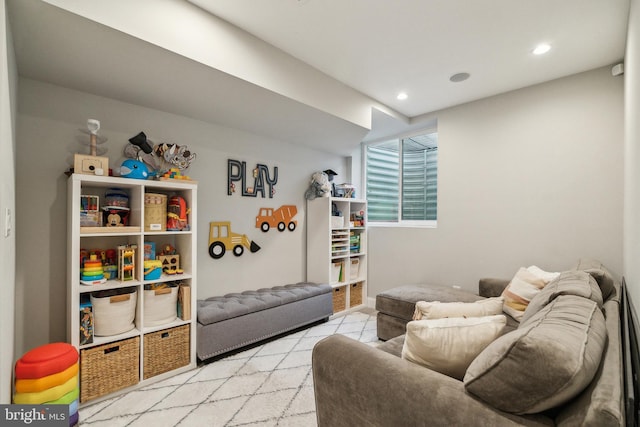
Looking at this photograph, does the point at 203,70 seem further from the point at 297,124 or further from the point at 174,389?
the point at 174,389

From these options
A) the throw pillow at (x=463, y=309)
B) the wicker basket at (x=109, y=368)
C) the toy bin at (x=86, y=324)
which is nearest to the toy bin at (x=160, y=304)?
the wicker basket at (x=109, y=368)

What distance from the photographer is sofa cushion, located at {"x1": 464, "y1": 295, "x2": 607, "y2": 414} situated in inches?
30.5

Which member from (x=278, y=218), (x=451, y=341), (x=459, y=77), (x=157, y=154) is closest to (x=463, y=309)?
(x=451, y=341)

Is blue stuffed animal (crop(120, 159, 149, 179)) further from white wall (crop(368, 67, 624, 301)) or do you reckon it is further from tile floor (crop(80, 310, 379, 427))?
white wall (crop(368, 67, 624, 301))

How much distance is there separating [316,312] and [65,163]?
8.53 feet

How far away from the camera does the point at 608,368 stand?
842 mm

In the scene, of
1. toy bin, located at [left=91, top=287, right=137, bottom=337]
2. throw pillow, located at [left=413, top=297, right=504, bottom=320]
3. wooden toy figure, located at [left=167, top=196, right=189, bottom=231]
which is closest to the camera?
throw pillow, located at [left=413, top=297, right=504, bottom=320]

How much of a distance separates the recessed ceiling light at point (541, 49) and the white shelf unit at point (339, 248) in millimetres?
2272

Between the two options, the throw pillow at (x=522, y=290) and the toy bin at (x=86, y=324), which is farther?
the throw pillow at (x=522, y=290)

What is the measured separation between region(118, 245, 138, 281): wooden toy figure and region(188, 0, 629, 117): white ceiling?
175cm

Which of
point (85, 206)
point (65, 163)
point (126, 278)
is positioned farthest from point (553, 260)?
point (65, 163)

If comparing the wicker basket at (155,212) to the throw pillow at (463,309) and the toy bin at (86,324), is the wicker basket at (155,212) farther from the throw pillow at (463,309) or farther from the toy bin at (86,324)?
the throw pillow at (463,309)

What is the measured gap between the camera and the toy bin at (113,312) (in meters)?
2.02

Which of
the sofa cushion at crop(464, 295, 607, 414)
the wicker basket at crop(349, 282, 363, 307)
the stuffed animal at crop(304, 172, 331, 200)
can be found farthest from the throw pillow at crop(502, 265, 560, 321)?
the stuffed animal at crop(304, 172, 331, 200)
